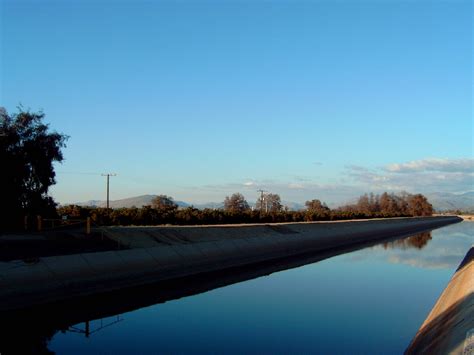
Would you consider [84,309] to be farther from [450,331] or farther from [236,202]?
[236,202]

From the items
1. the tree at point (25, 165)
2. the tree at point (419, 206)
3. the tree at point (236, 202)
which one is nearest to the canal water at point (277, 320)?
the tree at point (25, 165)

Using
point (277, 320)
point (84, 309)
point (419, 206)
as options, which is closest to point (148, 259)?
point (84, 309)

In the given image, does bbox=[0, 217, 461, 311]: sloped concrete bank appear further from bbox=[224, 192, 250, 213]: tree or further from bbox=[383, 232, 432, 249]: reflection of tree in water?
bbox=[224, 192, 250, 213]: tree

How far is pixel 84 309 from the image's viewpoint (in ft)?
60.1

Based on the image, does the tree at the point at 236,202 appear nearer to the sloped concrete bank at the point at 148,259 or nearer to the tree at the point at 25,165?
the sloped concrete bank at the point at 148,259

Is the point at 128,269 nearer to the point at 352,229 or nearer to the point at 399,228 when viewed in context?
the point at 352,229

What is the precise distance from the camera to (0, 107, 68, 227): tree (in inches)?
1120

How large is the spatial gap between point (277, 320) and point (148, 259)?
10.6m

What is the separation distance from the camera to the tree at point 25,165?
1120 inches

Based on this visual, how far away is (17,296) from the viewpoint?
58.7 ft

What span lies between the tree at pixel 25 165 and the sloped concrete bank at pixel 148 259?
5203 millimetres

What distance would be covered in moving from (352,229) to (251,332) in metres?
50.3

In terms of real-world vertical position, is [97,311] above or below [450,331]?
below

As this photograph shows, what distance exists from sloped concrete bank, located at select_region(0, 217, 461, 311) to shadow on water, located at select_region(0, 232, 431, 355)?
2.26ft
